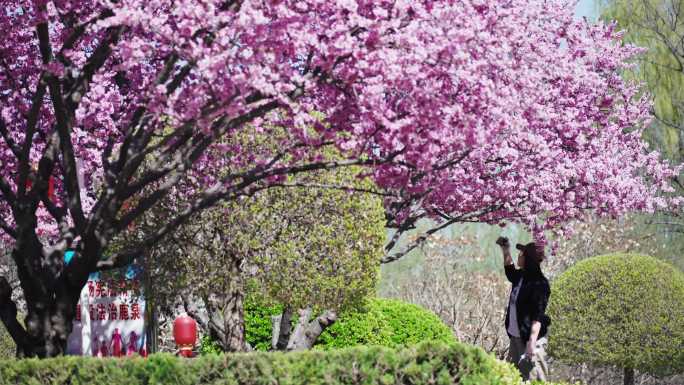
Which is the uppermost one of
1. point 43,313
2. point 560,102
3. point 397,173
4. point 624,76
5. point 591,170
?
point 624,76

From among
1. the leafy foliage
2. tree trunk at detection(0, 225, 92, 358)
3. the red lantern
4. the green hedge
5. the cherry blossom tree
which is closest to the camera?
the cherry blossom tree

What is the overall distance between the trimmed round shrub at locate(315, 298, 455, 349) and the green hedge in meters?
5.70

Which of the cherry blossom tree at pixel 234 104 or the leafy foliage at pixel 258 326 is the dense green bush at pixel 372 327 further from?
the cherry blossom tree at pixel 234 104

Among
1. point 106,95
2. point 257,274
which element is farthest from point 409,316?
point 106,95

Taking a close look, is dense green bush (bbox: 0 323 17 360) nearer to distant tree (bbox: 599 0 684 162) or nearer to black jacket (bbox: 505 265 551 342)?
black jacket (bbox: 505 265 551 342)

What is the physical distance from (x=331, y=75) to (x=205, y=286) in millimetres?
3409

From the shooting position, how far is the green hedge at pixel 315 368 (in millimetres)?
7645

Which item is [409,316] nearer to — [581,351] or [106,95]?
[581,351]

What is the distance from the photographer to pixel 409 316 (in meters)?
14.1

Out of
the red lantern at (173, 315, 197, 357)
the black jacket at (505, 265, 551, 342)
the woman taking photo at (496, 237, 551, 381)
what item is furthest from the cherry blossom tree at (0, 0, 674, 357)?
the red lantern at (173, 315, 197, 357)

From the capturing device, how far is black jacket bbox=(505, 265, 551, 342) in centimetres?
1016

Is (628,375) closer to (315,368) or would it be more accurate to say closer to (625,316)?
(625,316)

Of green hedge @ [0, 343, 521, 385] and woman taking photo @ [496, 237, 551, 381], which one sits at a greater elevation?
woman taking photo @ [496, 237, 551, 381]

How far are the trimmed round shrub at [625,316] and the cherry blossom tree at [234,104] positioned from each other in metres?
2.38
